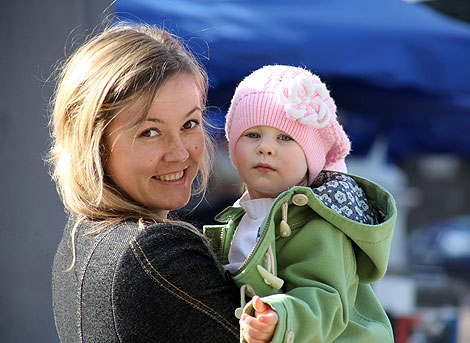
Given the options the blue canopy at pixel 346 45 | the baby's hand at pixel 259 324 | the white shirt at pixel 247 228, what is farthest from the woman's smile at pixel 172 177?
the blue canopy at pixel 346 45

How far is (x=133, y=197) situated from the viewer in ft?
5.83

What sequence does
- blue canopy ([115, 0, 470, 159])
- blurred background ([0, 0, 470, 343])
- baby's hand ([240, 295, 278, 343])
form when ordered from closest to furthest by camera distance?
baby's hand ([240, 295, 278, 343]), blurred background ([0, 0, 470, 343]), blue canopy ([115, 0, 470, 159])

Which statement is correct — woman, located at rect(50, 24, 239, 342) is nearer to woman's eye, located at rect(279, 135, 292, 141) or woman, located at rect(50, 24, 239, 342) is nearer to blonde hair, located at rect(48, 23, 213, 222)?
blonde hair, located at rect(48, 23, 213, 222)

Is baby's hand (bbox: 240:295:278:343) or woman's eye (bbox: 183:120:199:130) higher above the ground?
woman's eye (bbox: 183:120:199:130)

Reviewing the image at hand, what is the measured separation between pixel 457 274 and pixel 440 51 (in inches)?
307

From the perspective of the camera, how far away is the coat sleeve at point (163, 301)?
4.95 feet

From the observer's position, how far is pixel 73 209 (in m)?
1.77

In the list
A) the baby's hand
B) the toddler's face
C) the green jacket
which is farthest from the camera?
the toddler's face

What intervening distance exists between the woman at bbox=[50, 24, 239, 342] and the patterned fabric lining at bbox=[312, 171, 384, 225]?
331mm

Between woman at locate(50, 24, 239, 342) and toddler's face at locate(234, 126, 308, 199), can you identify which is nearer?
woman at locate(50, 24, 239, 342)

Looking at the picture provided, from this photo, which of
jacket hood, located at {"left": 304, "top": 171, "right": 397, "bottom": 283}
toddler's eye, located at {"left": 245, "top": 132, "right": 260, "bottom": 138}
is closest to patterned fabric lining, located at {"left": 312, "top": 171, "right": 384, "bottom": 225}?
jacket hood, located at {"left": 304, "top": 171, "right": 397, "bottom": 283}

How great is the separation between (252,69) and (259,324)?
8.21 ft

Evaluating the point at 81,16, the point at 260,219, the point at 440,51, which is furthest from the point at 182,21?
the point at 260,219

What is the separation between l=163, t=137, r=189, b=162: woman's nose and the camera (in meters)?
1.76
